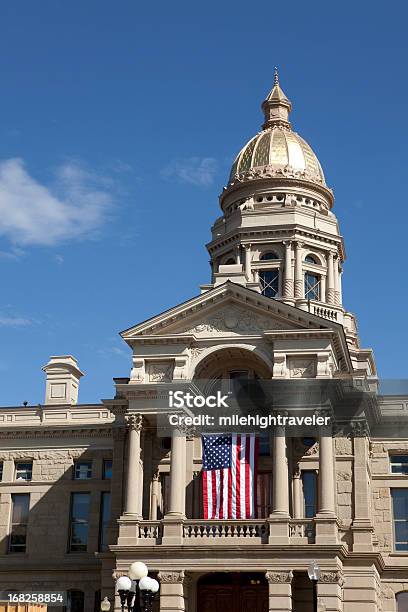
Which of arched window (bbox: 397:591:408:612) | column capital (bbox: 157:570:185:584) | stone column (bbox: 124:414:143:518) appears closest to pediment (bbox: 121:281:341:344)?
stone column (bbox: 124:414:143:518)

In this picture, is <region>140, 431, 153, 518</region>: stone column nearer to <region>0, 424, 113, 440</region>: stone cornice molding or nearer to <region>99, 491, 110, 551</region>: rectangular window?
<region>99, 491, 110, 551</region>: rectangular window

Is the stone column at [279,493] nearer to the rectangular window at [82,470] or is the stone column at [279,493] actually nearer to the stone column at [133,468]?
the stone column at [133,468]

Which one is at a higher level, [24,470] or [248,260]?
[248,260]

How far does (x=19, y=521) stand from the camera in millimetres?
56875

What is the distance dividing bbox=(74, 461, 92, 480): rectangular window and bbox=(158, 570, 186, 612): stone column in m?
13.7

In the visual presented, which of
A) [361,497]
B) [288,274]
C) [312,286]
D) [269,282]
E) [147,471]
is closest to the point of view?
[361,497]

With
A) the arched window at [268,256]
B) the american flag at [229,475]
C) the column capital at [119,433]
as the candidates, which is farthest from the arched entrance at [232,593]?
the arched window at [268,256]

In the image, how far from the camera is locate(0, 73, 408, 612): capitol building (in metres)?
43.8

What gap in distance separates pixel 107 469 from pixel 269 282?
1540 cm

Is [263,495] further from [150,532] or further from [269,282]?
[269,282]

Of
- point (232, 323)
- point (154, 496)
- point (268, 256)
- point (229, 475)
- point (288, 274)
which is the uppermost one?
point (268, 256)

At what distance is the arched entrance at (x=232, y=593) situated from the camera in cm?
4781

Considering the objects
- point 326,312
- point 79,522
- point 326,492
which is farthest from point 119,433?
point 326,312

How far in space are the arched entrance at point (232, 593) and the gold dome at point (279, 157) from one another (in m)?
28.2
